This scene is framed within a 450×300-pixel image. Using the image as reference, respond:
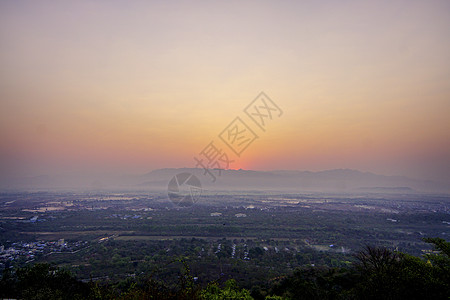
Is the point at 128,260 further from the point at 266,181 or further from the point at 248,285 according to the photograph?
the point at 266,181

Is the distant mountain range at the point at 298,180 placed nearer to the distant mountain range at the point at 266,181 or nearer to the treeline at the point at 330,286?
the distant mountain range at the point at 266,181

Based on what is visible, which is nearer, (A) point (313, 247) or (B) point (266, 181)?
(A) point (313, 247)

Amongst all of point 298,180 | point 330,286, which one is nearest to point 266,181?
point 298,180

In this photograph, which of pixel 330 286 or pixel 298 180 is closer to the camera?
pixel 330 286

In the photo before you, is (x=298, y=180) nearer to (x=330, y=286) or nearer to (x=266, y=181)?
(x=266, y=181)

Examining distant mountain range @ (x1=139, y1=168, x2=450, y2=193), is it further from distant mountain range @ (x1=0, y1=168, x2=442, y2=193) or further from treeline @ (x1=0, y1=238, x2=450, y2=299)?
treeline @ (x1=0, y1=238, x2=450, y2=299)

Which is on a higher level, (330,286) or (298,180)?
(330,286)

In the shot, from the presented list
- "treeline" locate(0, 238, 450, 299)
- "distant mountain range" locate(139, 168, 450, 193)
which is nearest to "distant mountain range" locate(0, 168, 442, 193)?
"distant mountain range" locate(139, 168, 450, 193)

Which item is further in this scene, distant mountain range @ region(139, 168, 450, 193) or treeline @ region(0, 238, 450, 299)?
distant mountain range @ region(139, 168, 450, 193)

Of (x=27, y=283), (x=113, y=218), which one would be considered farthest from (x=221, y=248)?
(x=113, y=218)

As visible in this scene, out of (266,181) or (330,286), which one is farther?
(266,181)

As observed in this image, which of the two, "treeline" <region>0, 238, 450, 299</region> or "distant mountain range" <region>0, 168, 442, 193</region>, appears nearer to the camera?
A: "treeline" <region>0, 238, 450, 299</region>
